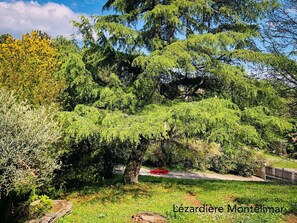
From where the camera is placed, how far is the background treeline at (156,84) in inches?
328

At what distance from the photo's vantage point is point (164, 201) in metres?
9.51

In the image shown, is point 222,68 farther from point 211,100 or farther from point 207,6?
point 207,6

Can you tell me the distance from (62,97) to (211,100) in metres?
5.68

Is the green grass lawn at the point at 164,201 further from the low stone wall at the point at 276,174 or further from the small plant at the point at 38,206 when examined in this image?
the low stone wall at the point at 276,174

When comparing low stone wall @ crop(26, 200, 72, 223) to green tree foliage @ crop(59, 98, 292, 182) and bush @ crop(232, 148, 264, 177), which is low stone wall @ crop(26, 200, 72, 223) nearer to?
green tree foliage @ crop(59, 98, 292, 182)

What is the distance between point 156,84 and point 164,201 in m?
4.05

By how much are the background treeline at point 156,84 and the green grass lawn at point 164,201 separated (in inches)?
43.4

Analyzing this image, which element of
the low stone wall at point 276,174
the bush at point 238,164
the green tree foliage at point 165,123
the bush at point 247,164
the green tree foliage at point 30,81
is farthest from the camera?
the bush at point 238,164

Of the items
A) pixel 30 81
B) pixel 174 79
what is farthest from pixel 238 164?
pixel 30 81

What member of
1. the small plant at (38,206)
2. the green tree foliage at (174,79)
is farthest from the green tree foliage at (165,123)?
the small plant at (38,206)

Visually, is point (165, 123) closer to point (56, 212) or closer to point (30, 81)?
point (56, 212)

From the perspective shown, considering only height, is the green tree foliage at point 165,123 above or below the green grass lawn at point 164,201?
above

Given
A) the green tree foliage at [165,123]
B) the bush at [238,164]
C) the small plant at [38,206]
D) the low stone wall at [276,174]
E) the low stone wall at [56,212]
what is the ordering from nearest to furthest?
the low stone wall at [56,212] → the small plant at [38,206] → the green tree foliage at [165,123] → the low stone wall at [276,174] → the bush at [238,164]

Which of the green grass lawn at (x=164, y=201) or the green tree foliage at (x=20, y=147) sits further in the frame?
the green grass lawn at (x=164, y=201)
